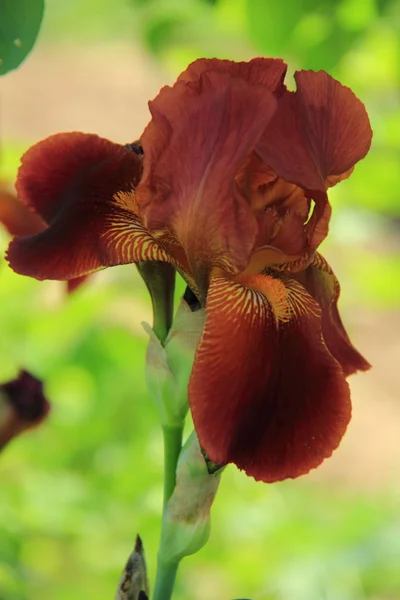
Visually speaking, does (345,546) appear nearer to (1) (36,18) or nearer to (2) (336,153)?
(2) (336,153)

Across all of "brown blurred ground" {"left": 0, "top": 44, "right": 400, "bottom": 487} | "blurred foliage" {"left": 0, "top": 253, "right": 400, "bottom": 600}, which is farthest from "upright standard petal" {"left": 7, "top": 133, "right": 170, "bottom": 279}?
"brown blurred ground" {"left": 0, "top": 44, "right": 400, "bottom": 487}

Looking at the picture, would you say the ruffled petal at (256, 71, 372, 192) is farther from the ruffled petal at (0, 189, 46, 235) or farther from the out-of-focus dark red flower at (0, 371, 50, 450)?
the out-of-focus dark red flower at (0, 371, 50, 450)

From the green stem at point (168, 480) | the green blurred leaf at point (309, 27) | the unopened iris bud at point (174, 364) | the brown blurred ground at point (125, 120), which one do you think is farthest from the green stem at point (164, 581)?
the brown blurred ground at point (125, 120)

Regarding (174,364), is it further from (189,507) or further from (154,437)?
(154,437)

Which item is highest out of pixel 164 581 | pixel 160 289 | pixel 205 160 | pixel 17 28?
pixel 17 28

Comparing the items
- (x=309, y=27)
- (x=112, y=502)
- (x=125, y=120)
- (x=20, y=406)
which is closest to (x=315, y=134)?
(x=20, y=406)

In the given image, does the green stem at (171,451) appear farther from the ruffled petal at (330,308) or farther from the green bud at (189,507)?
the ruffled petal at (330,308)
